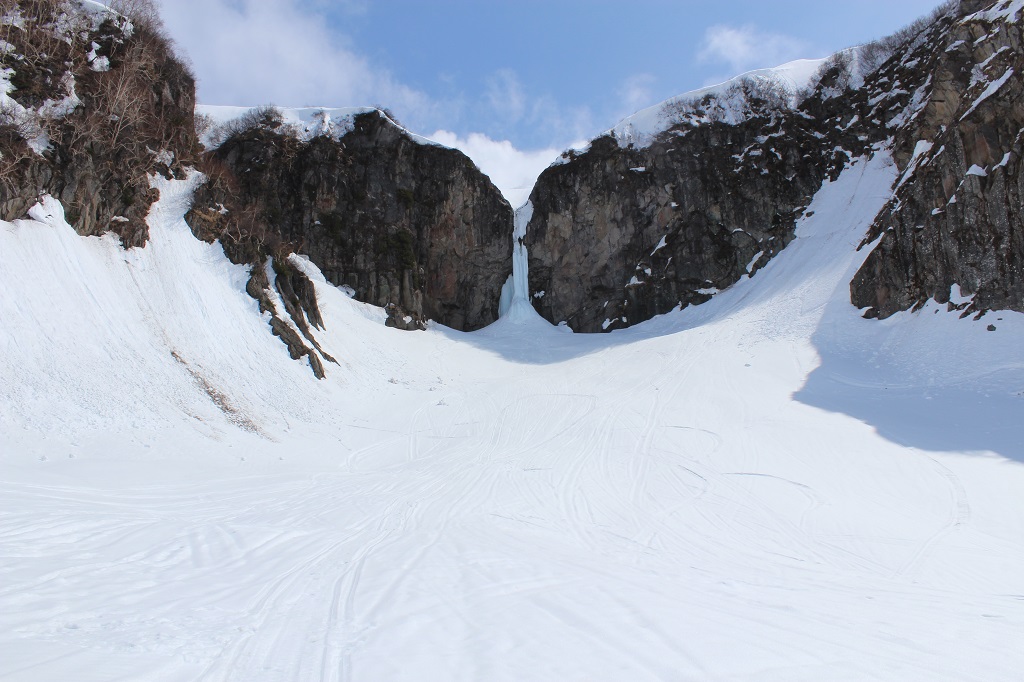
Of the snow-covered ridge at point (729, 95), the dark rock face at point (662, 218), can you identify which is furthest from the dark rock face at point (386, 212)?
the snow-covered ridge at point (729, 95)

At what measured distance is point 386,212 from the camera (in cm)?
3497

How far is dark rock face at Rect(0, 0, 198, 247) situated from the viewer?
485 inches

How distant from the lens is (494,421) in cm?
1606

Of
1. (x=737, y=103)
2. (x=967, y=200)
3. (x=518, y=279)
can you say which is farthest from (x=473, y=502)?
(x=737, y=103)

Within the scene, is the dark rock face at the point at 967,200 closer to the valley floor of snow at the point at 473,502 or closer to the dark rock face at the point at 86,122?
the valley floor of snow at the point at 473,502

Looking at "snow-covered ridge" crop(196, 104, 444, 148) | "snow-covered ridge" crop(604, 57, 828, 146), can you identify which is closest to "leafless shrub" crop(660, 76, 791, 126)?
"snow-covered ridge" crop(604, 57, 828, 146)

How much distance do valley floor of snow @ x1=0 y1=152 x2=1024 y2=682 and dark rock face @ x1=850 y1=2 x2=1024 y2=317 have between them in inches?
56.1

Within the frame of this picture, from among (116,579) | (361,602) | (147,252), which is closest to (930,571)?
(361,602)

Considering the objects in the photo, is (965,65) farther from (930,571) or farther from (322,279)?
(322,279)

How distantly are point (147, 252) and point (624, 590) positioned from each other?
1489 centimetres

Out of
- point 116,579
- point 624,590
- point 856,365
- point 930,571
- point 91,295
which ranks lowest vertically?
point 930,571

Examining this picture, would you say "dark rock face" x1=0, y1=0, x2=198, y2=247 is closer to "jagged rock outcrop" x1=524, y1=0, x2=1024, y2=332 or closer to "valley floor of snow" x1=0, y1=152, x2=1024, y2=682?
"valley floor of snow" x1=0, y1=152, x2=1024, y2=682

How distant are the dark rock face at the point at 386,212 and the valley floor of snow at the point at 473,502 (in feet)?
46.0

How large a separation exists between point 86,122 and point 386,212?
71.0 feet
